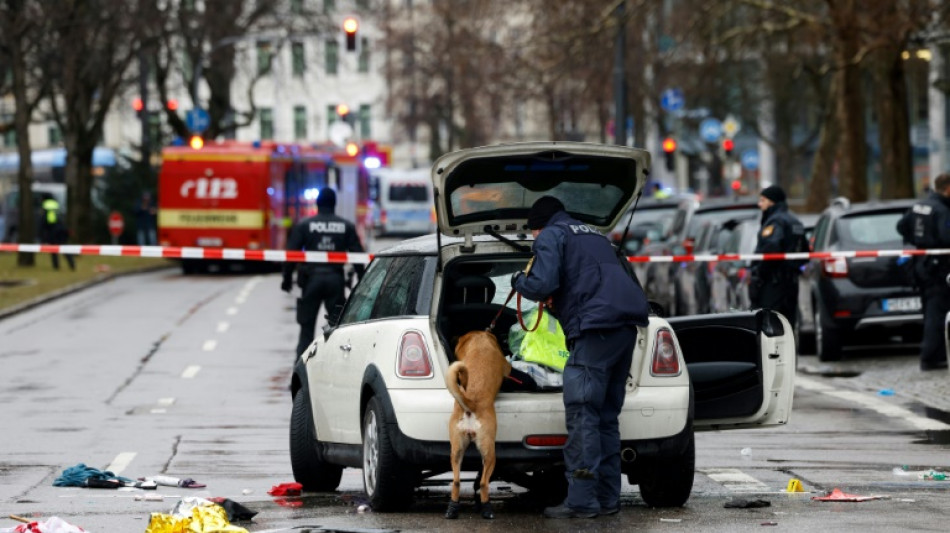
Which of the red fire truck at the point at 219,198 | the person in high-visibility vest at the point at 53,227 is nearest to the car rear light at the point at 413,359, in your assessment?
the red fire truck at the point at 219,198

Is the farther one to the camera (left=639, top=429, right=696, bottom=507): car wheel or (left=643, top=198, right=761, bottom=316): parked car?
(left=643, top=198, right=761, bottom=316): parked car

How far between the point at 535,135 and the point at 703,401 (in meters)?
99.6

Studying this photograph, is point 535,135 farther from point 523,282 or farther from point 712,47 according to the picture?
point 523,282

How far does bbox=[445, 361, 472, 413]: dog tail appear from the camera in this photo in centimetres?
891

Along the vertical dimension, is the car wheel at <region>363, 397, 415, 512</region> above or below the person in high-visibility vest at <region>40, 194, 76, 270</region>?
below

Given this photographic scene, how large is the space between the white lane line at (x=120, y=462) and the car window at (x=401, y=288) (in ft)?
6.92

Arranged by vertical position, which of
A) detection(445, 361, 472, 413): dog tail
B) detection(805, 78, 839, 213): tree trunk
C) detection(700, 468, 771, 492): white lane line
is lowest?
detection(700, 468, 771, 492): white lane line

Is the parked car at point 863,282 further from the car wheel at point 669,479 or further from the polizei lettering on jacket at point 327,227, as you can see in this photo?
the car wheel at point 669,479

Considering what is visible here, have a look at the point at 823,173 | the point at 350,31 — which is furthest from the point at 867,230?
the point at 823,173

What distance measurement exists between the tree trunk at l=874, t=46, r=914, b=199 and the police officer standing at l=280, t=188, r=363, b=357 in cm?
1779

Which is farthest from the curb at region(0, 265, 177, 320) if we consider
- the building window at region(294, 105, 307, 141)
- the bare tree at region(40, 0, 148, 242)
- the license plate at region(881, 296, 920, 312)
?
the building window at region(294, 105, 307, 141)

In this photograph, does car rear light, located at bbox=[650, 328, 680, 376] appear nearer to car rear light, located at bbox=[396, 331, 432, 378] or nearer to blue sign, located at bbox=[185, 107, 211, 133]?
car rear light, located at bbox=[396, 331, 432, 378]

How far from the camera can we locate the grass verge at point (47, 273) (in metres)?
32.3

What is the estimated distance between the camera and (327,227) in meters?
17.0
